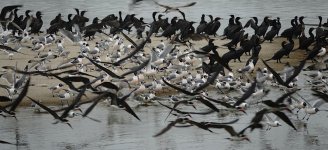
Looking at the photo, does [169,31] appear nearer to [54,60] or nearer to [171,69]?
[54,60]

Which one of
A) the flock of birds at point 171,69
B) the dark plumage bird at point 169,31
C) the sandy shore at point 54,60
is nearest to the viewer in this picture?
the flock of birds at point 171,69

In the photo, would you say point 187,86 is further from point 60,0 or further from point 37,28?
point 60,0

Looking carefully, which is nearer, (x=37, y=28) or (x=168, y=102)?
(x=168, y=102)

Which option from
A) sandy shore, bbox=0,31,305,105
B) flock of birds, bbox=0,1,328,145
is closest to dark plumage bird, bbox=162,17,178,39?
flock of birds, bbox=0,1,328,145

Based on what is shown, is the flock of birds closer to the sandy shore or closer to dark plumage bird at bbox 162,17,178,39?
dark plumage bird at bbox 162,17,178,39

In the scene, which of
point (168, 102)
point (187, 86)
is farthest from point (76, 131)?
point (187, 86)

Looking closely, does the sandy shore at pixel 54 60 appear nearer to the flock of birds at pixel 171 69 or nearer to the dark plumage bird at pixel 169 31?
the flock of birds at pixel 171 69

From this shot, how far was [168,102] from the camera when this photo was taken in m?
13.6

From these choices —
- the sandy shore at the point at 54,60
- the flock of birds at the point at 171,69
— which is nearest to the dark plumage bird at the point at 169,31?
the flock of birds at the point at 171,69

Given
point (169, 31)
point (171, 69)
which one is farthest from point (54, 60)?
point (169, 31)

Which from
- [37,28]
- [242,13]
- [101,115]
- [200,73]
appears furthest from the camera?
[242,13]

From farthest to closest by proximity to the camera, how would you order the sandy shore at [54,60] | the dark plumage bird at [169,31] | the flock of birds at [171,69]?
the dark plumage bird at [169,31]
the sandy shore at [54,60]
the flock of birds at [171,69]

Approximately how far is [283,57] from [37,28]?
8.73m

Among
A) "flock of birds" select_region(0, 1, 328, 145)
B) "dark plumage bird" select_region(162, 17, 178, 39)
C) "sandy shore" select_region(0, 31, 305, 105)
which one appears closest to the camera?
"flock of birds" select_region(0, 1, 328, 145)
